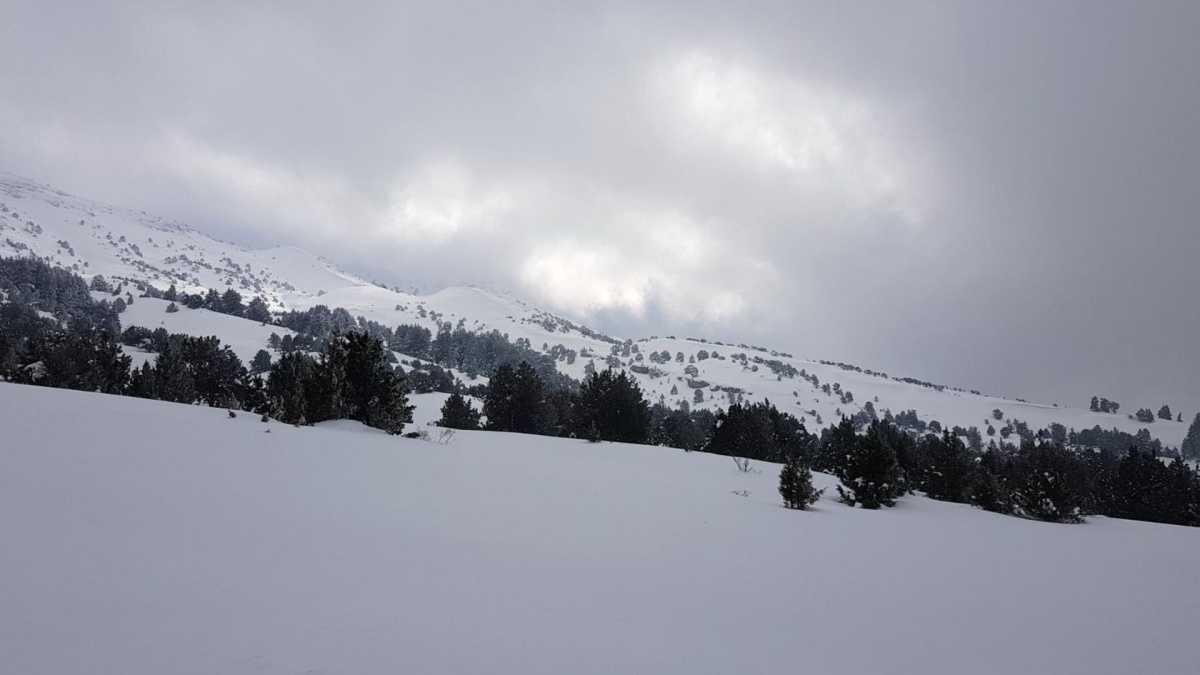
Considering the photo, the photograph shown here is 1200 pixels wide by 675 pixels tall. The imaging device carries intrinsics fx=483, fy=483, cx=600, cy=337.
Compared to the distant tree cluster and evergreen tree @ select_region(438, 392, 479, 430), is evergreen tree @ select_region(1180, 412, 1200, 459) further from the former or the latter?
the distant tree cluster

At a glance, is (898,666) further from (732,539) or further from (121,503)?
(121,503)

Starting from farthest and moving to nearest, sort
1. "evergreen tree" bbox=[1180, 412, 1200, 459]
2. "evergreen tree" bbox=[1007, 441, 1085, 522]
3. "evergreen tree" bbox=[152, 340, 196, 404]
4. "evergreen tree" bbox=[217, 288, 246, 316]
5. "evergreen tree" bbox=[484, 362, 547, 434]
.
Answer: "evergreen tree" bbox=[217, 288, 246, 316], "evergreen tree" bbox=[1180, 412, 1200, 459], "evergreen tree" bbox=[484, 362, 547, 434], "evergreen tree" bbox=[152, 340, 196, 404], "evergreen tree" bbox=[1007, 441, 1085, 522]

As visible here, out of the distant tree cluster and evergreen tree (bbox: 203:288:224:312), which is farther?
evergreen tree (bbox: 203:288:224:312)

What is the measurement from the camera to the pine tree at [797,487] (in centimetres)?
1546

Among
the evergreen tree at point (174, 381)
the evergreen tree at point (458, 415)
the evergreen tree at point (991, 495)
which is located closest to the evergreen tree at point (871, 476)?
the evergreen tree at point (991, 495)

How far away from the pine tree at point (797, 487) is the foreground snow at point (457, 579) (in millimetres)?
3002

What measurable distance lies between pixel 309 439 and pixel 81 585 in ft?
32.3

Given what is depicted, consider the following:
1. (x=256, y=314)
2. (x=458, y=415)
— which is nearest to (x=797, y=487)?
(x=458, y=415)

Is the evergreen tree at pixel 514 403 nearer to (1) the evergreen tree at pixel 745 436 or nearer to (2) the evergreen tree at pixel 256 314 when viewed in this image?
(1) the evergreen tree at pixel 745 436

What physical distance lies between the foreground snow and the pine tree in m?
3.00

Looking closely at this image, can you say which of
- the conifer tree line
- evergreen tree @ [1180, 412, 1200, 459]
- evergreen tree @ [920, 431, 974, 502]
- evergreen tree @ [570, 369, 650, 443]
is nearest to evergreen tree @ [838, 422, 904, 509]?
the conifer tree line

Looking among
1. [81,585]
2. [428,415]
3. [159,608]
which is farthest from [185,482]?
[428,415]

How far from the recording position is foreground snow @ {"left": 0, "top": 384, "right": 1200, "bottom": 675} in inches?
149

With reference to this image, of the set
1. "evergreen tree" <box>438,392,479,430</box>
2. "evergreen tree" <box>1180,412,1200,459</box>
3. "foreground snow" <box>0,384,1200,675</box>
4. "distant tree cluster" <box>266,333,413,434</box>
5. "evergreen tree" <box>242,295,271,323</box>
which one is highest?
"evergreen tree" <box>242,295,271,323</box>
